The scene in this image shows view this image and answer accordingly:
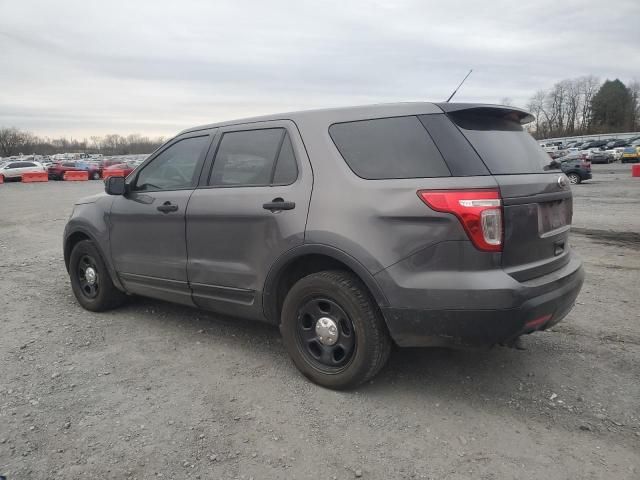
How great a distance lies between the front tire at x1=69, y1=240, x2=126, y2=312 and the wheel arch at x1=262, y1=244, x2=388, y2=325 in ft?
7.13

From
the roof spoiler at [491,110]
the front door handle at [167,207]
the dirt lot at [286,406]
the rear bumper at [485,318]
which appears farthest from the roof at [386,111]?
the dirt lot at [286,406]

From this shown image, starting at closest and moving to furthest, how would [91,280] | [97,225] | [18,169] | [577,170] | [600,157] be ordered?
1. [97,225]
2. [91,280]
3. [577,170]
4. [18,169]
5. [600,157]

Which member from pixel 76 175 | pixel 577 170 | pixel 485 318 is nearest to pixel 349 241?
pixel 485 318

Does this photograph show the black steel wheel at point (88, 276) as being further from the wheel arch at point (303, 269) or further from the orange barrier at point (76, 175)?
the orange barrier at point (76, 175)

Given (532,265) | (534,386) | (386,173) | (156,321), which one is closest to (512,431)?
(534,386)

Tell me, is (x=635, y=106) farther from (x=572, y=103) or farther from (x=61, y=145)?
(x=61, y=145)

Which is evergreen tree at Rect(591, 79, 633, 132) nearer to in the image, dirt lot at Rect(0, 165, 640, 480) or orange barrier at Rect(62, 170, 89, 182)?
orange barrier at Rect(62, 170, 89, 182)

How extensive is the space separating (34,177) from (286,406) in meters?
39.4

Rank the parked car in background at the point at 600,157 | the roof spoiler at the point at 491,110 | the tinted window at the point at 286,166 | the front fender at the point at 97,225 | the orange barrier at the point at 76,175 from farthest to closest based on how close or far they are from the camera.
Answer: the parked car in background at the point at 600,157 < the orange barrier at the point at 76,175 < the front fender at the point at 97,225 < the tinted window at the point at 286,166 < the roof spoiler at the point at 491,110

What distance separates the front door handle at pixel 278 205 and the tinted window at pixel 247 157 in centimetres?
20

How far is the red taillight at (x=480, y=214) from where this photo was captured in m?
2.69

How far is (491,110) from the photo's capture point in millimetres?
3199

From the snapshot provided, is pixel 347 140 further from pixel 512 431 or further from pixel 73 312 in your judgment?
pixel 73 312

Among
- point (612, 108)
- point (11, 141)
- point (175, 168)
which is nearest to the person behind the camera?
point (175, 168)
